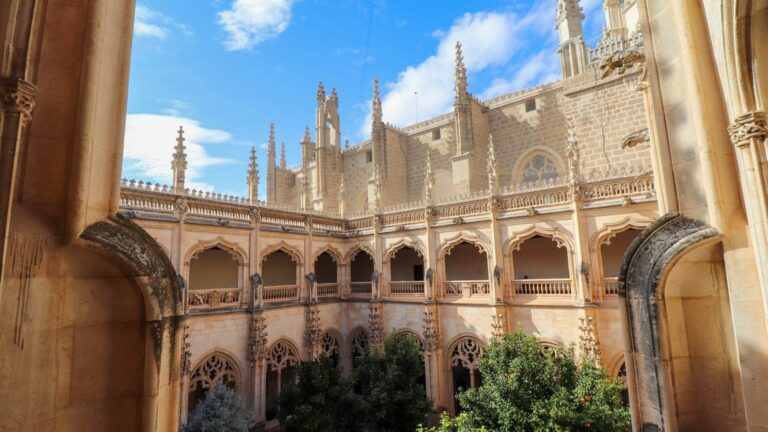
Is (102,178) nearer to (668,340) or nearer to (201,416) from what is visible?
(668,340)

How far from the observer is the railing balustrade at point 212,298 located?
13.6 metres

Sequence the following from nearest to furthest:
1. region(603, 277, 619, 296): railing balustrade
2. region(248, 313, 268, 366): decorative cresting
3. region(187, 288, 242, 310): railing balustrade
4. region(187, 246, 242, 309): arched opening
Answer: region(603, 277, 619, 296): railing balustrade → region(187, 288, 242, 310): railing balustrade → region(187, 246, 242, 309): arched opening → region(248, 313, 268, 366): decorative cresting

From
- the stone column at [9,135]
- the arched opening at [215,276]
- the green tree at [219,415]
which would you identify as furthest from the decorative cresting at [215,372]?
the stone column at [9,135]

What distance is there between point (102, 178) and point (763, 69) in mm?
5448

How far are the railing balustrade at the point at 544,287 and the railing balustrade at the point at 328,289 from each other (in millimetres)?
8823

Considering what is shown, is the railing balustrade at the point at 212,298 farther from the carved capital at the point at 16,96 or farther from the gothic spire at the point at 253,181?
the carved capital at the point at 16,96

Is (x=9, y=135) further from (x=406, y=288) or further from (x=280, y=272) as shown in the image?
(x=280, y=272)

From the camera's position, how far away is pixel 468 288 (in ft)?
51.6

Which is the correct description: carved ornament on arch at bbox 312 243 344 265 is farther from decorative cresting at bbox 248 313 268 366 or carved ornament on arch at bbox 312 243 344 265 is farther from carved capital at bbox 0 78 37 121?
carved capital at bbox 0 78 37 121

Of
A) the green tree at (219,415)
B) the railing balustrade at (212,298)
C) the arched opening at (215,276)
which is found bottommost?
the green tree at (219,415)

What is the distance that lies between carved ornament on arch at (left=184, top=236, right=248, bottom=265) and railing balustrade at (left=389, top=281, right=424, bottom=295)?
6.96 meters

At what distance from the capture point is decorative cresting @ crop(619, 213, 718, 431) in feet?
11.2

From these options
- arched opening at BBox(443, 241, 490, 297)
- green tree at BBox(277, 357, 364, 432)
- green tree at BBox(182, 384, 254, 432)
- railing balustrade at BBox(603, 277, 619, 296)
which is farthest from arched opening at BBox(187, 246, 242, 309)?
railing balustrade at BBox(603, 277, 619, 296)

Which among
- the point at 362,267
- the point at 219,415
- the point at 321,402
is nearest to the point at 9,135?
the point at 321,402
